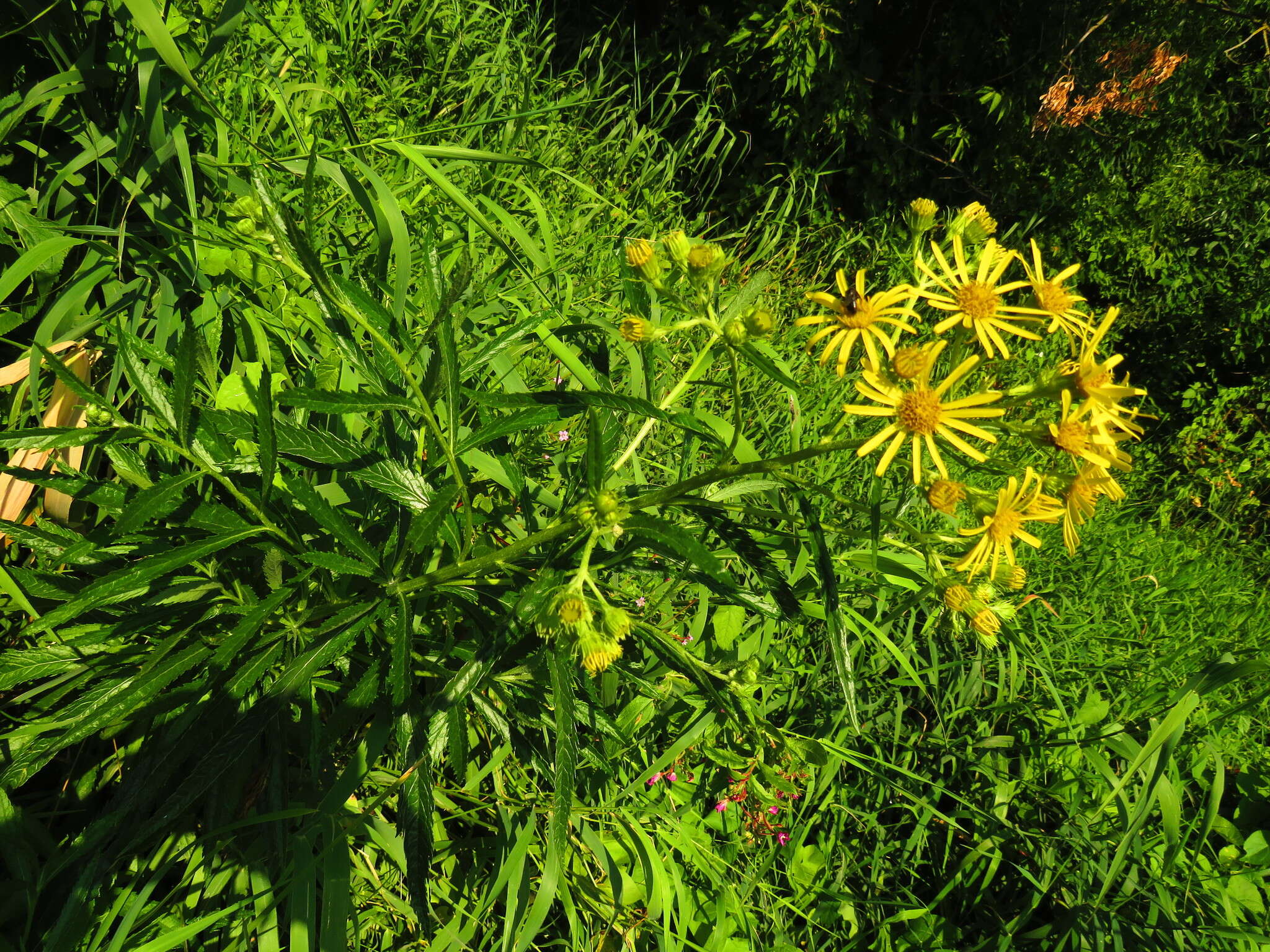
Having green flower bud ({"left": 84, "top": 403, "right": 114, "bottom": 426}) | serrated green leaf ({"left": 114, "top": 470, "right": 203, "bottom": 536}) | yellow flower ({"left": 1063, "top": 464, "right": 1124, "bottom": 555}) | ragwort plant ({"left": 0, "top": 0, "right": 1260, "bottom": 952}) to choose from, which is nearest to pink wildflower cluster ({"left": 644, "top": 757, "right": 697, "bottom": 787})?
ragwort plant ({"left": 0, "top": 0, "right": 1260, "bottom": 952})

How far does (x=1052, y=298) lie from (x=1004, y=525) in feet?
1.37

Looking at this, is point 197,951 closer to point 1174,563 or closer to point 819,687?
point 819,687

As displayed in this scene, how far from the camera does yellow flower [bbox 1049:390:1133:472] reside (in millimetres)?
1197

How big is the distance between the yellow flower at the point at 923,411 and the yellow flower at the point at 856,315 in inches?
2.3

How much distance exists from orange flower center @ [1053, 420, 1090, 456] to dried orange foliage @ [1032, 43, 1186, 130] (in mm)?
4639

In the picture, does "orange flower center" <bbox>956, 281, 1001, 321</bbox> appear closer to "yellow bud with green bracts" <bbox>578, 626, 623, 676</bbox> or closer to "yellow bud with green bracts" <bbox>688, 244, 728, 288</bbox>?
"yellow bud with green bracts" <bbox>688, 244, 728, 288</bbox>

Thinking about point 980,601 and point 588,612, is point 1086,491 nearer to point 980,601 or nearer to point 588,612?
point 980,601

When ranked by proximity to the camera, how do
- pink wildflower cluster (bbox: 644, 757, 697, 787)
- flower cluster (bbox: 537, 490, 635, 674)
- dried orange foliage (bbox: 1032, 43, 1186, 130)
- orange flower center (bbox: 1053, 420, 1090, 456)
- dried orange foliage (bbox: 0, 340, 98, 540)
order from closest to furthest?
flower cluster (bbox: 537, 490, 635, 674), orange flower center (bbox: 1053, 420, 1090, 456), dried orange foliage (bbox: 0, 340, 98, 540), pink wildflower cluster (bbox: 644, 757, 697, 787), dried orange foliage (bbox: 1032, 43, 1186, 130)

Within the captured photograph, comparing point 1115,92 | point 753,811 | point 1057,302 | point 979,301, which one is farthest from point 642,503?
point 1115,92

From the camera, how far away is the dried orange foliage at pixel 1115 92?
4.92 metres

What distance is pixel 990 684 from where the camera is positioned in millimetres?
2463

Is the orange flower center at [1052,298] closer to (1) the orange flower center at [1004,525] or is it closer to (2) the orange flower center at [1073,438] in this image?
(2) the orange flower center at [1073,438]

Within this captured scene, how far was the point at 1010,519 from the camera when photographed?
48.4 inches

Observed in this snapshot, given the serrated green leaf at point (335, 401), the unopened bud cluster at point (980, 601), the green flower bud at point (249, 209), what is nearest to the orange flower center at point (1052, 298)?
the unopened bud cluster at point (980, 601)
